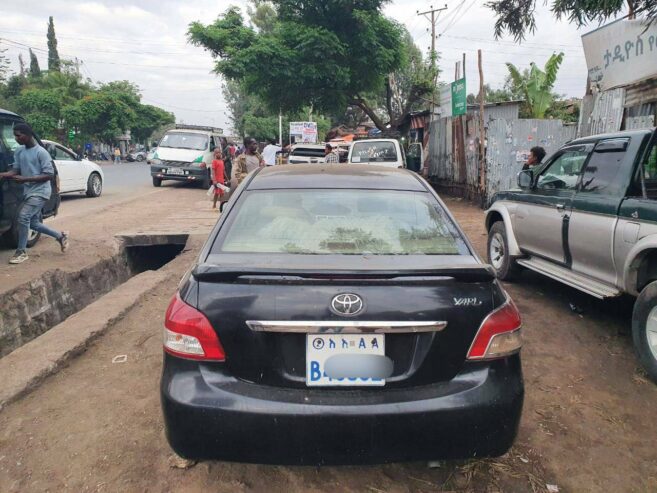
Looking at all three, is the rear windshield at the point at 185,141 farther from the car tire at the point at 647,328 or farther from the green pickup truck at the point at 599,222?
the car tire at the point at 647,328

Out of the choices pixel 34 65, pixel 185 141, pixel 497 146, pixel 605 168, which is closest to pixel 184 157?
pixel 185 141

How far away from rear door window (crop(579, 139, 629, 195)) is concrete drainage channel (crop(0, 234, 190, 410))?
463 cm

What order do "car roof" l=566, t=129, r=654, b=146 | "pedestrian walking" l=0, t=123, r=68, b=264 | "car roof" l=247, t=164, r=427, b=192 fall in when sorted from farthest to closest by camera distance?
"pedestrian walking" l=0, t=123, r=68, b=264 → "car roof" l=566, t=129, r=654, b=146 → "car roof" l=247, t=164, r=427, b=192

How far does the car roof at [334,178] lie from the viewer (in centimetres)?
299

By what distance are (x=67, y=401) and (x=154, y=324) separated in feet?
4.85

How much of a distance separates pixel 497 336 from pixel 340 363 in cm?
70

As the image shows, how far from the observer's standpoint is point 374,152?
13.4 meters

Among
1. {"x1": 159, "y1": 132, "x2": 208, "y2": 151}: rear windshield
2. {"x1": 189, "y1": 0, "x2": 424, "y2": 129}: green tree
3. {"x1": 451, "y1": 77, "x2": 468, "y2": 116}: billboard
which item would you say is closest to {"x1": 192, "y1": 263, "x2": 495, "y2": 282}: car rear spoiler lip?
{"x1": 451, "y1": 77, "x2": 468, "y2": 116}: billboard

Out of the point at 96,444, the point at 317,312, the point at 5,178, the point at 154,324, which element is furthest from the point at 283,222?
the point at 5,178

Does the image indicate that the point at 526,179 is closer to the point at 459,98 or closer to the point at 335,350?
the point at 335,350

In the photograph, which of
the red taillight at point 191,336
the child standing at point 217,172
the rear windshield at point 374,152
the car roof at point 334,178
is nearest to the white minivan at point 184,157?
the child standing at point 217,172

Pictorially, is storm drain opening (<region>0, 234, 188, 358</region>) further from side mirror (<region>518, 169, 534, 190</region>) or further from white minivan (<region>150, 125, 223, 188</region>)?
white minivan (<region>150, 125, 223, 188</region>)

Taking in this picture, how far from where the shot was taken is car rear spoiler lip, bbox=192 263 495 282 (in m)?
2.10

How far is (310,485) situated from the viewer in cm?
246
